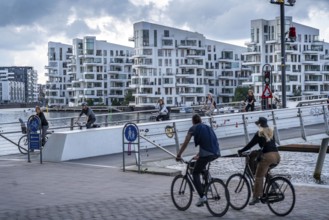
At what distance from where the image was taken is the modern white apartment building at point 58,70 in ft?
506

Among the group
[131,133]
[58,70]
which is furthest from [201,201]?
[58,70]

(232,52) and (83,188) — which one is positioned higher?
(232,52)

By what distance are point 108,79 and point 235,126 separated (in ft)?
390

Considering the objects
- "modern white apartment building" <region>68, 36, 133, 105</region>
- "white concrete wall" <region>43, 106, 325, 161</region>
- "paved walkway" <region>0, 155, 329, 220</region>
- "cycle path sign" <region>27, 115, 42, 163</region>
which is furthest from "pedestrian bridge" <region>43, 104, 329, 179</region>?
"modern white apartment building" <region>68, 36, 133, 105</region>

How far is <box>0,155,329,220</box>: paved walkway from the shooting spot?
1235cm

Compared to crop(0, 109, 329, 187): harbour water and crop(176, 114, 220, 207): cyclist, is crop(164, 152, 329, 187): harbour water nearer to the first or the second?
crop(0, 109, 329, 187): harbour water

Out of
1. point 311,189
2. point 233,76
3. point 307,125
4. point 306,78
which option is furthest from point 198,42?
point 311,189

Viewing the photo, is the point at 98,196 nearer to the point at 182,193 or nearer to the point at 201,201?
the point at 182,193

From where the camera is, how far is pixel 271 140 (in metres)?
12.6

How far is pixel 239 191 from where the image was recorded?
12.8 metres

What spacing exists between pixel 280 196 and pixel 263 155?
813 millimetres

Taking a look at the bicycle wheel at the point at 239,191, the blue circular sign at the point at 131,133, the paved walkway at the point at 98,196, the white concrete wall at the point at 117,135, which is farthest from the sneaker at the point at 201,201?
the white concrete wall at the point at 117,135

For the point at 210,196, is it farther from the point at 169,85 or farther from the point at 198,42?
the point at 198,42

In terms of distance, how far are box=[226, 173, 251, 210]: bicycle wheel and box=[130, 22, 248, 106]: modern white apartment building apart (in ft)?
349
